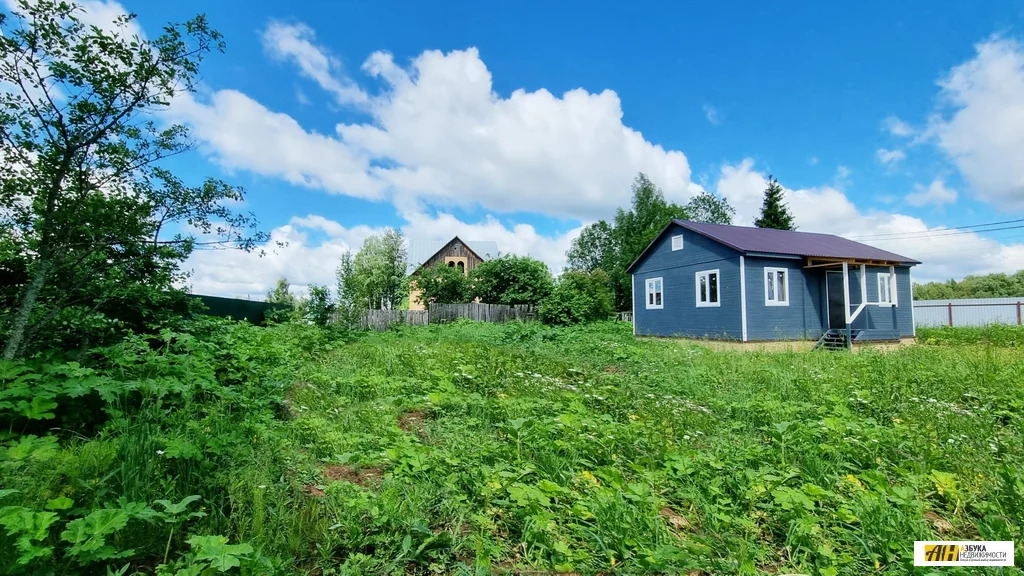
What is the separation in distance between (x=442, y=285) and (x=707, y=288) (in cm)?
1210

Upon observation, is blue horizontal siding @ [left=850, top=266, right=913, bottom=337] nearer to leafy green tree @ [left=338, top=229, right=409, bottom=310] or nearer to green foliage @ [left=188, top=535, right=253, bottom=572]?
green foliage @ [left=188, top=535, right=253, bottom=572]

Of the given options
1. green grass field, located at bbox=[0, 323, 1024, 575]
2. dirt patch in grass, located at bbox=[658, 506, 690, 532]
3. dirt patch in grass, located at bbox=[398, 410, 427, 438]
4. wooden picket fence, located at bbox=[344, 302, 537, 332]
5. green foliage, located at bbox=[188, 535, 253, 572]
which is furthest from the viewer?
wooden picket fence, located at bbox=[344, 302, 537, 332]

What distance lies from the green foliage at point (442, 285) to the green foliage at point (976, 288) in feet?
185

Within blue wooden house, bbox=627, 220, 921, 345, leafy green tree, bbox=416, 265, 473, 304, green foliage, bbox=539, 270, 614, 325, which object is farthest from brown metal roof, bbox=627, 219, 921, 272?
leafy green tree, bbox=416, 265, 473, 304

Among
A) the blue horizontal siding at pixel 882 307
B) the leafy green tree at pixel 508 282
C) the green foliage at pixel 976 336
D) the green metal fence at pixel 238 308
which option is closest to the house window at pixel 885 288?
the blue horizontal siding at pixel 882 307

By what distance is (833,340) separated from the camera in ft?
43.9

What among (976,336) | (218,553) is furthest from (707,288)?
(218,553)

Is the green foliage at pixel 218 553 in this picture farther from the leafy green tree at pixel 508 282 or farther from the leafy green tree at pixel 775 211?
the leafy green tree at pixel 775 211

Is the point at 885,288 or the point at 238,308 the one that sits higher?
the point at 885,288

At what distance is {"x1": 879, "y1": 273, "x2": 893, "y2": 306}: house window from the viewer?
14.7 m

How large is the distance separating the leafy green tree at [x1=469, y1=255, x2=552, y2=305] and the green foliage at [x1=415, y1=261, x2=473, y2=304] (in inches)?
25.6

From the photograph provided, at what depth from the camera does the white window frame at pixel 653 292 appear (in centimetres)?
1665

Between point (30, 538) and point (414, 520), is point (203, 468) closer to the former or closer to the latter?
point (30, 538)

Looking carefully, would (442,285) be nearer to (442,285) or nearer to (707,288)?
(442,285)
